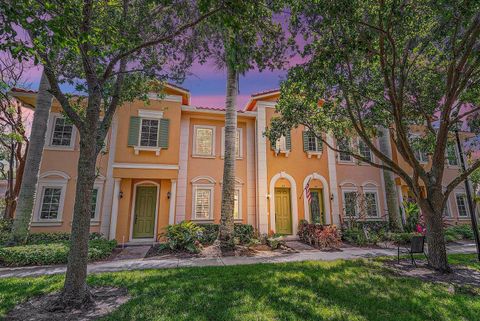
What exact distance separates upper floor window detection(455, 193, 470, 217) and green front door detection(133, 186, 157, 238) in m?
21.2

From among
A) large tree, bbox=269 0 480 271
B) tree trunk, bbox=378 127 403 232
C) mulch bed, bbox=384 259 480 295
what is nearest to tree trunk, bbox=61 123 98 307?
large tree, bbox=269 0 480 271

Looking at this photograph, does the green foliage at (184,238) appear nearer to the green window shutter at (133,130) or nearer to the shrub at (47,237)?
the shrub at (47,237)

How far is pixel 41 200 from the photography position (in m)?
10.6

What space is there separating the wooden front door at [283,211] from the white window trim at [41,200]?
10870 mm

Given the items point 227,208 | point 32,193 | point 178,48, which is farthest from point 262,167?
point 32,193

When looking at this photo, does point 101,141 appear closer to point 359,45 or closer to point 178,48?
point 178,48

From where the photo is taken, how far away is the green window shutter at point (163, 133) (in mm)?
11898

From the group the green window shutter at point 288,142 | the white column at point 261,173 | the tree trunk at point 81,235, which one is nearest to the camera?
the tree trunk at point 81,235

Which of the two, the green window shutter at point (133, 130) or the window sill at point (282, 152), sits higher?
the green window shutter at point (133, 130)

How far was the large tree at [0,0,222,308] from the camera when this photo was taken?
3377mm

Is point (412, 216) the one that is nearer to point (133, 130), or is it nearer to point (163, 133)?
point (163, 133)

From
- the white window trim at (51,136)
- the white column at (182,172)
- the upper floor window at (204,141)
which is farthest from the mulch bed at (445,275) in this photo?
the white window trim at (51,136)

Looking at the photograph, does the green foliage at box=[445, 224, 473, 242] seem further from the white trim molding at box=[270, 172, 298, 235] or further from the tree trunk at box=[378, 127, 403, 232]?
the white trim molding at box=[270, 172, 298, 235]

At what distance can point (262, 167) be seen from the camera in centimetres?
1304
